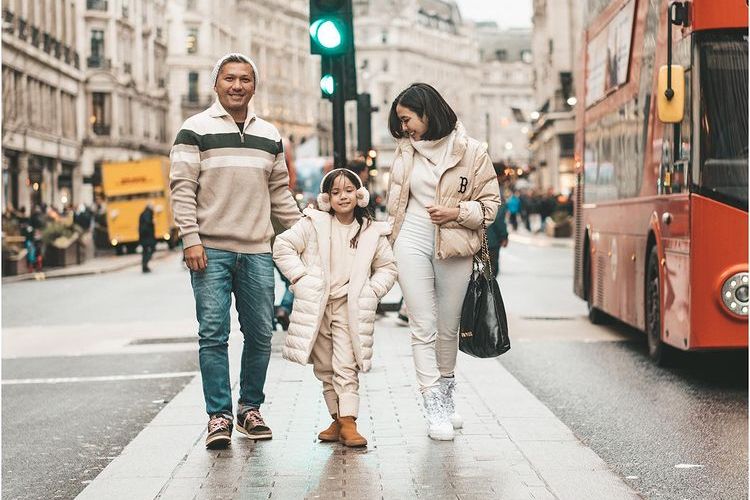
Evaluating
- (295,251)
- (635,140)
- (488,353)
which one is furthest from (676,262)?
(295,251)

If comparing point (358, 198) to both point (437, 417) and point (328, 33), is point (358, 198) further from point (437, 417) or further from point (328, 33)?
point (328, 33)

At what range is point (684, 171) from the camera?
1005cm

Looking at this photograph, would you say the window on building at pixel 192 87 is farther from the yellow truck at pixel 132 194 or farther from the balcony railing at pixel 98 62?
the yellow truck at pixel 132 194

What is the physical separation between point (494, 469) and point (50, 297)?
62.5 feet

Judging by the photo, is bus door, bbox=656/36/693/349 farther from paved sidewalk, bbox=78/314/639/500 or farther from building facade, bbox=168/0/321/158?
building facade, bbox=168/0/321/158

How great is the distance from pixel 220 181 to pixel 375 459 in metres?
1.64

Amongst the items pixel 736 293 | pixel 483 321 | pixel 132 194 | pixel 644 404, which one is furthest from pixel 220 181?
pixel 132 194

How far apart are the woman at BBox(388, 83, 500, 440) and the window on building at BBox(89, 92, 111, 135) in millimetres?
73741

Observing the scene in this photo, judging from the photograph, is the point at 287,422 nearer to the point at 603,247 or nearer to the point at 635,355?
the point at 635,355

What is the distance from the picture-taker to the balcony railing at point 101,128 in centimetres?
8038

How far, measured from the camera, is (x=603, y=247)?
562 inches

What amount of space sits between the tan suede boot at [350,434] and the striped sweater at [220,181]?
101 cm

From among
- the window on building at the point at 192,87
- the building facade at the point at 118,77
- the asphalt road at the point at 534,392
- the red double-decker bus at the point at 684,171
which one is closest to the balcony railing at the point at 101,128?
the building facade at the point at 118,77

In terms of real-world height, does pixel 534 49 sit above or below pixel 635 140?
above
